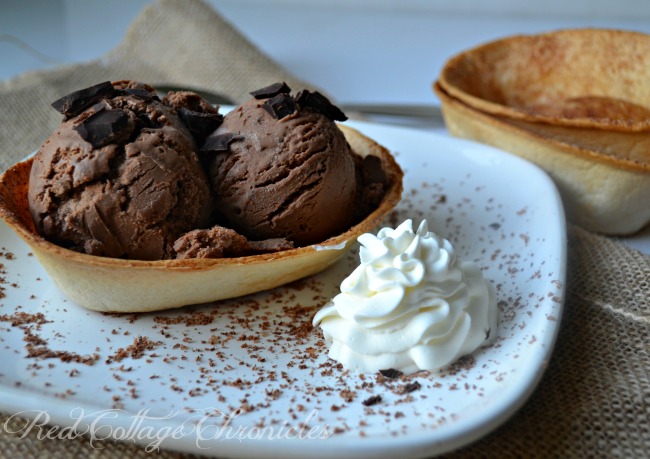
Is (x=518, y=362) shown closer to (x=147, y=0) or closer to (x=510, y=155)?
(x=510, y=155)

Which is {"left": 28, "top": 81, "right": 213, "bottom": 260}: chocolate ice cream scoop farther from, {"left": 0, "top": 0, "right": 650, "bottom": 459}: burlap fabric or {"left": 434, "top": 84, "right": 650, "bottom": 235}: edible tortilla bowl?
{"left": 434, "top": 84, "right": 650, "bottom": 235}: edible tortilla bowl

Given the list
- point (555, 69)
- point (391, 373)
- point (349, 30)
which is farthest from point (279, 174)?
point (349, 30)

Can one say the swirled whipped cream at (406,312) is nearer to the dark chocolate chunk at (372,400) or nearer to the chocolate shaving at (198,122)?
the dark chocolate chunk at (372,400)

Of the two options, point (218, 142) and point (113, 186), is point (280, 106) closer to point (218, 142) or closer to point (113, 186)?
point (218, 142)

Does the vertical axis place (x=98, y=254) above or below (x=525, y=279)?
above

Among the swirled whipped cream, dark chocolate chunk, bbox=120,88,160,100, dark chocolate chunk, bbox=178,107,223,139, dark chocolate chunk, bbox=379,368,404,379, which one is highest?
dark chocolate chunk, bbox=120,88,160,100

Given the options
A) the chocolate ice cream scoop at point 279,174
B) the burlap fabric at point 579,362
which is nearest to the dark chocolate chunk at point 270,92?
the chocolate ice cream scoop at point 279,174

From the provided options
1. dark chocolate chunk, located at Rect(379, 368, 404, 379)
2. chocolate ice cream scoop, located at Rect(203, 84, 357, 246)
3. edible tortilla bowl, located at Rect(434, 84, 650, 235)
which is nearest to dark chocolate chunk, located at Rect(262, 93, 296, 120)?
chocolate ice cream scoop, located at Rect(203, 84, 357, 246)

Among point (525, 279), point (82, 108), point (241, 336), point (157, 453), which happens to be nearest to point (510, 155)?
point (525, 279)
